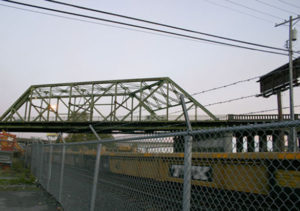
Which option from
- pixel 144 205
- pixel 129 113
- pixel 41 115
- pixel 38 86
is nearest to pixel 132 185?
pixel 144 205

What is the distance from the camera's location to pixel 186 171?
2914mm

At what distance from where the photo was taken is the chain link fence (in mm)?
2881

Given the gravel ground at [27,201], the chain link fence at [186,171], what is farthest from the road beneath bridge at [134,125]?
the chain link fence at [186,171]

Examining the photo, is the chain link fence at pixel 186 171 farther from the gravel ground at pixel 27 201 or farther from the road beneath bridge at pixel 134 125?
the road beneath bridge at pixel 134 125

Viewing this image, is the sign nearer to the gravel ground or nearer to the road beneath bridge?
the road beneath bridge

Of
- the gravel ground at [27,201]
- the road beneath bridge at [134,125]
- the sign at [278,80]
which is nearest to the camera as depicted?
the gravel ground at [27,201]

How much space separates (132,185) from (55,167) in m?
5.73

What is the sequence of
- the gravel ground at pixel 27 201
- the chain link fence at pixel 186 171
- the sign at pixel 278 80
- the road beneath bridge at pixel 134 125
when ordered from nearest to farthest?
the chain link fence at pixel 186 171 → the gravel ground at pixel 27 201 → the sign at pixel 278 80 → the road beneath bridge at pixel 134 125

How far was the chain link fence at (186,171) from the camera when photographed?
9.45 feet

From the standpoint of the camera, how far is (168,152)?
11.1ft

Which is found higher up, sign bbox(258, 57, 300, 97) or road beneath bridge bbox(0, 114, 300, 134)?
sign bbox(258, 57, 300, 97)

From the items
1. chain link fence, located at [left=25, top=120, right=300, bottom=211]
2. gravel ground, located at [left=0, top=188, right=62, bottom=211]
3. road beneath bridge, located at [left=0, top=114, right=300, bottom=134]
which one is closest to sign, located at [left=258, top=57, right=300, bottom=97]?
road beneath bridge, located at [left=0, top=114, right=300, bottom=134]

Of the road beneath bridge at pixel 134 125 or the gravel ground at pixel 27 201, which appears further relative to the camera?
the road beneath bridge at pixel 134 125

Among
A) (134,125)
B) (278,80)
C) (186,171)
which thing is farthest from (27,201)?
(134,125)
